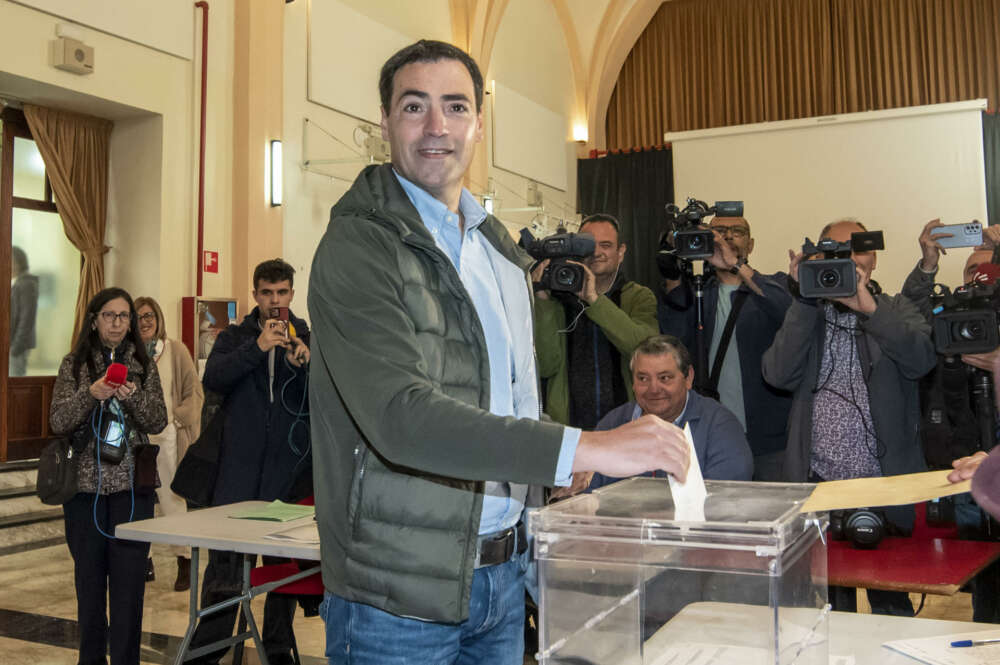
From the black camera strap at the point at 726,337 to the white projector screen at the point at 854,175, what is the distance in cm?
635

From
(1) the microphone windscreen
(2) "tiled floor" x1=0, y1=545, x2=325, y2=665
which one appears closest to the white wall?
(2) "tiled floor" x1=0, y1=545, x2=325, y2=665

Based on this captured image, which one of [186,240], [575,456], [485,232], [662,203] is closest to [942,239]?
[485,232]

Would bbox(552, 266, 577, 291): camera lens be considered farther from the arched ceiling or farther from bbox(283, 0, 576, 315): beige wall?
the arched ceiling

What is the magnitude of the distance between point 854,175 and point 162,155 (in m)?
6.97

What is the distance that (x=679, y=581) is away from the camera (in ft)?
3.52

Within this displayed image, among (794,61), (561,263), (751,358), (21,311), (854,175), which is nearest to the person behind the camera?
(561,263)

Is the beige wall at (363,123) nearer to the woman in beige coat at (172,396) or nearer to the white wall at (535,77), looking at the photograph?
the white wall at (535,77)

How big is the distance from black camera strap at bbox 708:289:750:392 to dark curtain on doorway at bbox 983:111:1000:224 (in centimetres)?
758

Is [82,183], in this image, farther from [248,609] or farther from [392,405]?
[392,405]

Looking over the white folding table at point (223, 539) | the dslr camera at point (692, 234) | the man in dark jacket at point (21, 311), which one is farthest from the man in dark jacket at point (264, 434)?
the man in dark jacket at point (21, 311)

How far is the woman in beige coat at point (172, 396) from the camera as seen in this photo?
18.2 feet

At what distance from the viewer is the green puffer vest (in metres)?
1.10

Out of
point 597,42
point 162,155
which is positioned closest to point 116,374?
point 162,155

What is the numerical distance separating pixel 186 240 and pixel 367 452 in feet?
21.6
